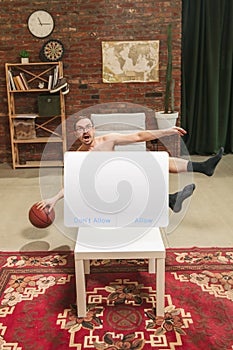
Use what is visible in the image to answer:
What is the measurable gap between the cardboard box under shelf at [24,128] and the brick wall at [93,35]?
0.50 metres

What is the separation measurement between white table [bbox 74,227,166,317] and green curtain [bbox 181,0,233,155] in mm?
3824

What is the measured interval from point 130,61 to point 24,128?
1.62 metres

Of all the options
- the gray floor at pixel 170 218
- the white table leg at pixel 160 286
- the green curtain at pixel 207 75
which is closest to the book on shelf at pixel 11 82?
the gray floor at pixel 170 218

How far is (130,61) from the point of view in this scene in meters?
5.05

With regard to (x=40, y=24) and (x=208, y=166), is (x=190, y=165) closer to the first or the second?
(x=208, y=166)

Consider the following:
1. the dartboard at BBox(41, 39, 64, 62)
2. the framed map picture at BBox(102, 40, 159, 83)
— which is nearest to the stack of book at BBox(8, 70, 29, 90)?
the dartboard at BBox(41, 39, 64, 62)

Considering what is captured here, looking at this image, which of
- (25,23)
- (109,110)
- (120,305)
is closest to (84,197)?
(120,305)

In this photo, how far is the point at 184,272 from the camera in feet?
8.21

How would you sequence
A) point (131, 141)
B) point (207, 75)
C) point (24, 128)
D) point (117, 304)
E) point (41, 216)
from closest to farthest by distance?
point (117, 304)
point (41, 216)
point (131, 141)
point (24, 128)
point (207, 75)

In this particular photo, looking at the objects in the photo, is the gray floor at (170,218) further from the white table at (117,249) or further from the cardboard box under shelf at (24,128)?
the white table at (117,249)

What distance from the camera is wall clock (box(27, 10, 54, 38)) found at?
4.96 m

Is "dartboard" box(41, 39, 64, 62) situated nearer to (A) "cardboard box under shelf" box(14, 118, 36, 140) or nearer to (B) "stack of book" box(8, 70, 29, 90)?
(B) "stack of book" box(8, 70, 29, 90)

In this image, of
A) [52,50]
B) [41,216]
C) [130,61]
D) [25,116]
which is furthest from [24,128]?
[41,216]

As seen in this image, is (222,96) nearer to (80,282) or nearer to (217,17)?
(217,17)
